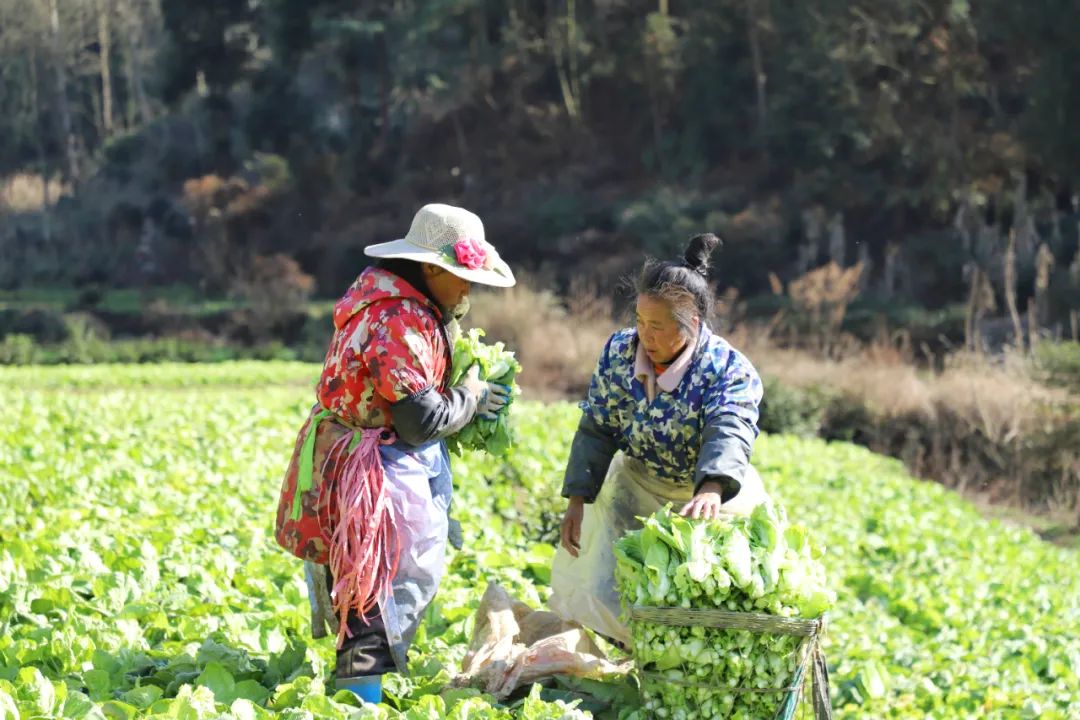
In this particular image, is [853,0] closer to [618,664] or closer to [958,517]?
[958,517]

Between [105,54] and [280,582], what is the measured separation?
56237 millimetres

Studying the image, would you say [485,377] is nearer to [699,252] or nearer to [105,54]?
[699,252]

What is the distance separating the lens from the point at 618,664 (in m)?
4.86

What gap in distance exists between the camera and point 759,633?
13.3ft

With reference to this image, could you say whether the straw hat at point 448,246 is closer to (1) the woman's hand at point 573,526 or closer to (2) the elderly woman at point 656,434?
→ (2) the elderly woman at point 656,434

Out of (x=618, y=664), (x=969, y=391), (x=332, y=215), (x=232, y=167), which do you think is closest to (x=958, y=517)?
(x=969, y=391)

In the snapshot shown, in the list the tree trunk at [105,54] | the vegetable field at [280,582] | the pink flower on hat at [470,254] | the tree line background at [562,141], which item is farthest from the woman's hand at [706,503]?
the tree trunk at [105,54]

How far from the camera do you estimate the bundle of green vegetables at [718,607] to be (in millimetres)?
4051

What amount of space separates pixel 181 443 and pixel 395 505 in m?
6.99

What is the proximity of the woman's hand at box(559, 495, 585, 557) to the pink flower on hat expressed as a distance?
3.48 feet

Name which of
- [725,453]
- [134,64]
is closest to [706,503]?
[725,453]

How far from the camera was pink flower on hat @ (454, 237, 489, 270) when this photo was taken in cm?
452

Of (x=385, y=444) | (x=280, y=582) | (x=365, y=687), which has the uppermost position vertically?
(x=385, y=444)

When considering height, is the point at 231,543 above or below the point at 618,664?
below
